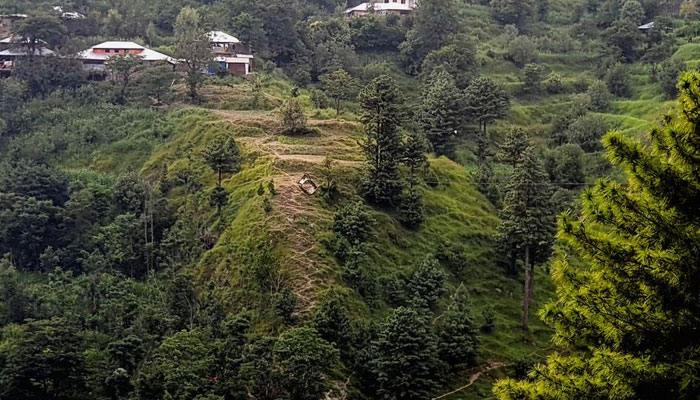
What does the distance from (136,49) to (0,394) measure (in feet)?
83.9

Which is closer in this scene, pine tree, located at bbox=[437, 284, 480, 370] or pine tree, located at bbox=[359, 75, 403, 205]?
pine tree, located at bbox=[437, 284, 480, 370]

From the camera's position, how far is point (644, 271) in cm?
616

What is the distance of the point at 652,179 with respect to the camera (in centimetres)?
608

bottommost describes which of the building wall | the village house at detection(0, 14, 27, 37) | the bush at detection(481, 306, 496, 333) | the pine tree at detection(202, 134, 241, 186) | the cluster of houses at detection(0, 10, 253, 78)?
the bush at detection(481, 306, 496, 333)

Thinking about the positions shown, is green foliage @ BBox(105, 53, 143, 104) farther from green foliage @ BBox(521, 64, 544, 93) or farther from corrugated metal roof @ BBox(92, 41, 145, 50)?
green foliage @ BBox(521, 64, 544, 93)

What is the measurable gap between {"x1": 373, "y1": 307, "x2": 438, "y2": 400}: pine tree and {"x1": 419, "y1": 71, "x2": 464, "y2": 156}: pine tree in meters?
14.2

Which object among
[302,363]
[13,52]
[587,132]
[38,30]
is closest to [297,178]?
[302,363]

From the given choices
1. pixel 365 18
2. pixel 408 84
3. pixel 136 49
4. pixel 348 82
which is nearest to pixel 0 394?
pixel 348 82

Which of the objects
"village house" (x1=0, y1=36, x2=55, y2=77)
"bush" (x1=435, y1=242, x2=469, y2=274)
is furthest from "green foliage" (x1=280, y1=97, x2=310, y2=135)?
"village house" (x1=0, y1=36, x2=55, y2=77)

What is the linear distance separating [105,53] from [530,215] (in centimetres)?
2680

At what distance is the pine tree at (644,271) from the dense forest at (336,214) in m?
0.02

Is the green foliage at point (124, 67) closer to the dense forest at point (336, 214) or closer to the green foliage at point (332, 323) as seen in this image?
the dense forest at point (336, 214)

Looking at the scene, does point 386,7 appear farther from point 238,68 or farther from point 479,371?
point 479,371

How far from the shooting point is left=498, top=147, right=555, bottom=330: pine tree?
2258cm
